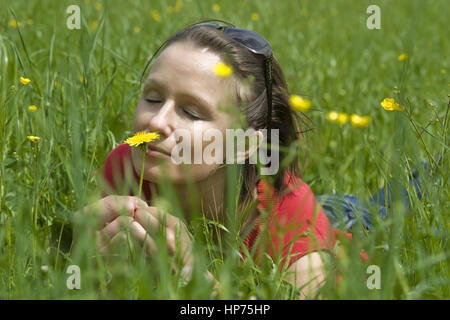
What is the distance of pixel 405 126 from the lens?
154 cm

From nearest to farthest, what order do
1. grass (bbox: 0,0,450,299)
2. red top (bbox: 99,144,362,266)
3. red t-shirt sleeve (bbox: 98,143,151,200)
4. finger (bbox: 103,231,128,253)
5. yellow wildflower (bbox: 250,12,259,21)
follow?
grass (bbox: 0,0,450,299) → finger (bbox: 103,231,128,253) → red top (bbox: 99,144,362,266) → red t-shirt sleeve (bbox: 98,143,151,200) → yellow wildflower (bbox: 250,12,259,21)

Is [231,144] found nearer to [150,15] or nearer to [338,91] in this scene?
[338,91]

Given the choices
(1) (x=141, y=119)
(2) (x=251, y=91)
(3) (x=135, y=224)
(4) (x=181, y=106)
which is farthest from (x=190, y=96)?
(3) (x=135, y=224)

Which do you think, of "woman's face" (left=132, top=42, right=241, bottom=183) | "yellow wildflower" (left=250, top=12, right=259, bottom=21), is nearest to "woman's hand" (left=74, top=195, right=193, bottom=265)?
"woman's face" (left=132, top=42, right=241, bottom=183)

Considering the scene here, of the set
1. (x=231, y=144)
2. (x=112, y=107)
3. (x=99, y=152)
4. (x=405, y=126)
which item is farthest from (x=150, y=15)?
(x=405, y=126)

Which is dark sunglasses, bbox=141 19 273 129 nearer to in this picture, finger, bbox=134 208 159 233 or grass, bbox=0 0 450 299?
grass, bbox=0 0 450 299

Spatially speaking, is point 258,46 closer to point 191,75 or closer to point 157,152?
point 191,75

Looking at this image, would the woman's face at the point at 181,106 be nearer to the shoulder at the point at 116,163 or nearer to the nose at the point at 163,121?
the nose at the point at 163,121

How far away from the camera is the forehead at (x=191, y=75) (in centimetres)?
185

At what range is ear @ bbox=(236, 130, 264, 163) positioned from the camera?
6.53 feet

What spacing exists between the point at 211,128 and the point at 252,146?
0.65 ft

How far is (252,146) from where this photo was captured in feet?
6.65

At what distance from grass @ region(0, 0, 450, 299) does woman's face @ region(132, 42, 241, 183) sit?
15 cm
